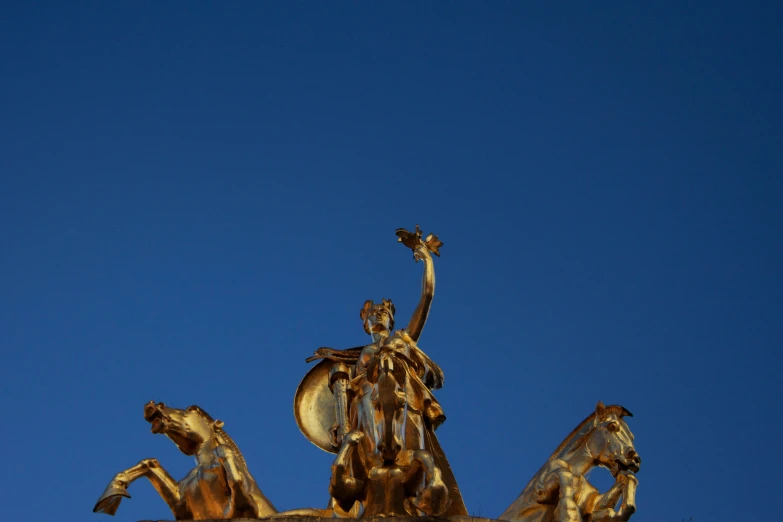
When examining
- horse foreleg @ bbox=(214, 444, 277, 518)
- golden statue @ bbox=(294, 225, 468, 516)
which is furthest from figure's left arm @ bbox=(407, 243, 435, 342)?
horse foreleg @ bbox=(214, 444, 277, 518)

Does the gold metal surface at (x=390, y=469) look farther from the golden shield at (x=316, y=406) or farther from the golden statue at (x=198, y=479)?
the golden shield at (x=316, y=406)

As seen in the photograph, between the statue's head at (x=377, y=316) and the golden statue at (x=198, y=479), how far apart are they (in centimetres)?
338

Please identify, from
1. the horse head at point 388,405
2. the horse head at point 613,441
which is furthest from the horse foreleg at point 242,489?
the horse head at point 613,441

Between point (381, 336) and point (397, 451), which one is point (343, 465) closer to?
point (397, 451)

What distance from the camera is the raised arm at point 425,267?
2183cm

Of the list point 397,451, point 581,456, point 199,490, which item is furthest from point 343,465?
point 581,456

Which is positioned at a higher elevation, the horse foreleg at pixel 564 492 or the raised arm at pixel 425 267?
the raised arm at pixel 425 267

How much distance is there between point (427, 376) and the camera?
2130 cm

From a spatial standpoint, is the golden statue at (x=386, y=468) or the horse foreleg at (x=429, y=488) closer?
the horse foreleg at (x=429, y=488)

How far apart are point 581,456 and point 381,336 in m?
3.96

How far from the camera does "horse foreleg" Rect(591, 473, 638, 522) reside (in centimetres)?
1806

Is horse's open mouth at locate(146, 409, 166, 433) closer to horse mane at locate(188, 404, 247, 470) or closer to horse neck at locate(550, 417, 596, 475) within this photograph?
horse mane at locate(188, 404, 247, 470)

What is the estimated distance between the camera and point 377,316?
72.0 ft

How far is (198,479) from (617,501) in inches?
226
